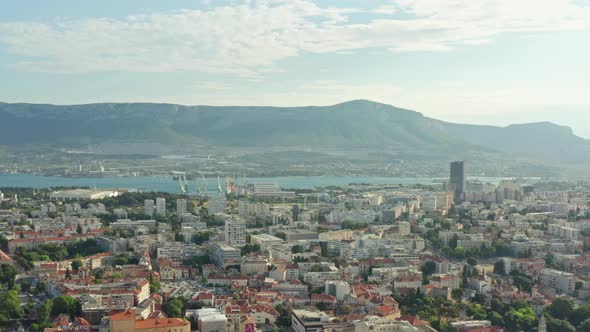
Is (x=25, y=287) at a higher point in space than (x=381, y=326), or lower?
lower

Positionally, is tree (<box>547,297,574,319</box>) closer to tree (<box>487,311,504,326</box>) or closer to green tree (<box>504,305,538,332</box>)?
green tree (<box>504,305,538,332</box>)

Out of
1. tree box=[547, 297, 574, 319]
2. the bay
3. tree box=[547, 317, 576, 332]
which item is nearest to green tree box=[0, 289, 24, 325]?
tree box=[547, 317, 576, 332]

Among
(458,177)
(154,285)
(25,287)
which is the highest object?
(458,177)

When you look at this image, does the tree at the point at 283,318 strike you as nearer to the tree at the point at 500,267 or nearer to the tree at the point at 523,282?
the tree at the point at 523,282

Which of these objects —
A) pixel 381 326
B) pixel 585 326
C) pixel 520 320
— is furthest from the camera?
pixel 520 320

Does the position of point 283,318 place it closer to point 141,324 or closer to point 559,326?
point 141,324

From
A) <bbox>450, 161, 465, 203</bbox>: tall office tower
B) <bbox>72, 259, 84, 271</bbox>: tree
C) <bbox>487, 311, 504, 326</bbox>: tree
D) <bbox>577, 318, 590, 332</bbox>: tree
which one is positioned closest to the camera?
<bbox>577, 318, 590, 332</bbox>: tree

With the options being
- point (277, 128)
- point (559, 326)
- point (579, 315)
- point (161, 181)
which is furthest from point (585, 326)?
point (277, 128)

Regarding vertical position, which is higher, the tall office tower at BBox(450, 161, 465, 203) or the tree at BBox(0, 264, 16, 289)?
the tall office tower at BBox(450, 161, 465, 203)
